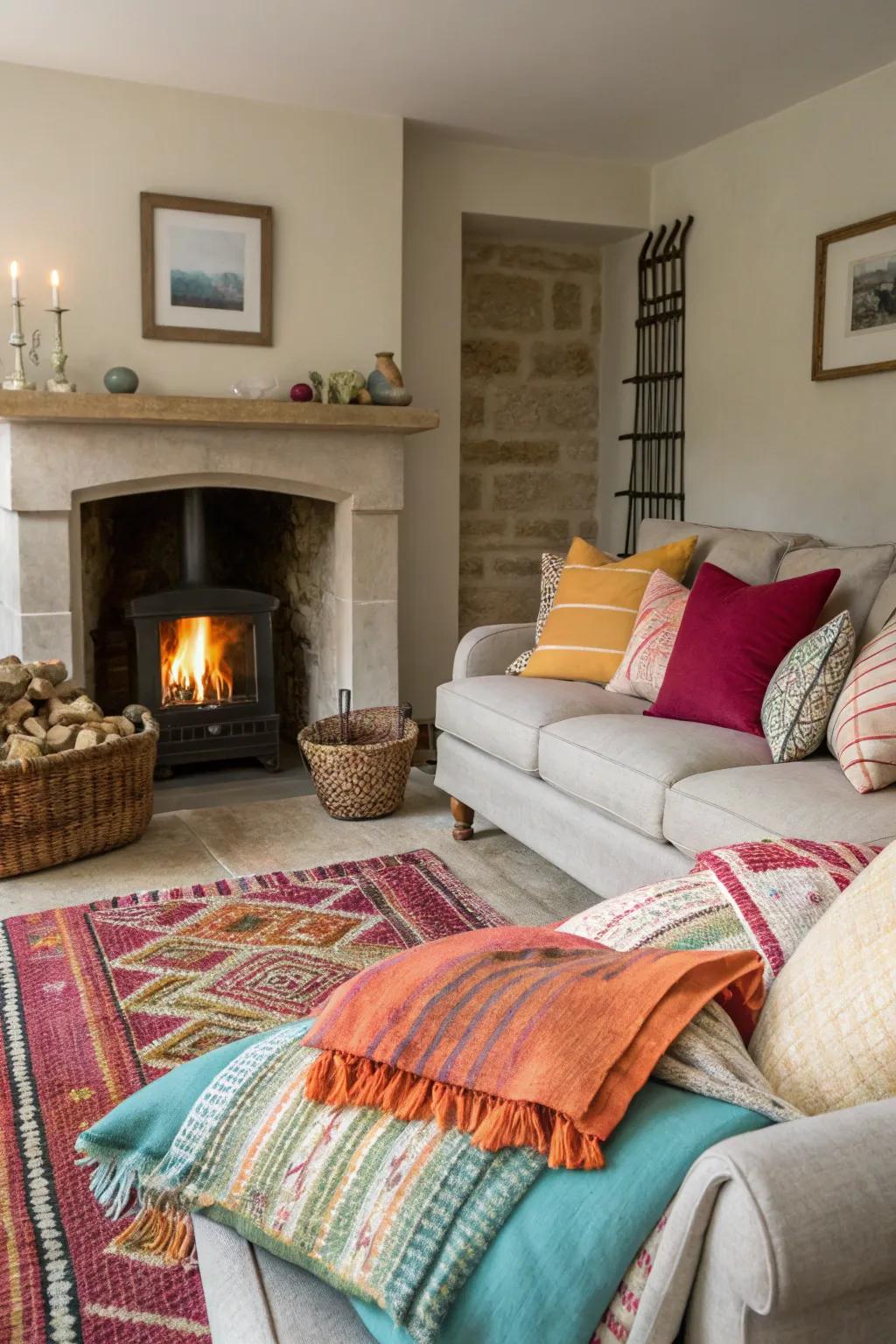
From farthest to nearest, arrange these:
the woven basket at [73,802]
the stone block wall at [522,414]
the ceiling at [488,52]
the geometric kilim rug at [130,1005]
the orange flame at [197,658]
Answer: the stone block wall at [522,414] < the orange flame at [197,658] < the ceiling at [488,52] < the woven basket at [73,802] < the geometric kilim rug at [130,1005]

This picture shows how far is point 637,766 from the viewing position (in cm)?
268

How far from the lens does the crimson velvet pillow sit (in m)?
2.84

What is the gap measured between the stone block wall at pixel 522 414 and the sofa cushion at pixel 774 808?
9.52 ft

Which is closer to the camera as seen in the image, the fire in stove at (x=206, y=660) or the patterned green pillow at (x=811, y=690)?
the patterned green pillow at (x=811, y=690)

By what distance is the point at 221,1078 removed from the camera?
1.22m

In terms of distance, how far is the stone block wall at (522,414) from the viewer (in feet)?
17.3

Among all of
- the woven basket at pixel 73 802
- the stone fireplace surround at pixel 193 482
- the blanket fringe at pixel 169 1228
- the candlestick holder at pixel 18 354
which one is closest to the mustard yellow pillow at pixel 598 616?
the stone fireplace surround at pixel 193 482

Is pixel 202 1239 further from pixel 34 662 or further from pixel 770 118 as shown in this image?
pixel 770 118

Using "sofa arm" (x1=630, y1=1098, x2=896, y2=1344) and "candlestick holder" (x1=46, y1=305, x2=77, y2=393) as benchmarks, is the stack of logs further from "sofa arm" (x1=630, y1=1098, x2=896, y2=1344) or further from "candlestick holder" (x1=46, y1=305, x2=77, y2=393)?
"sofa arm" (x1=630, y1=1098, x2=896, y2=1344)

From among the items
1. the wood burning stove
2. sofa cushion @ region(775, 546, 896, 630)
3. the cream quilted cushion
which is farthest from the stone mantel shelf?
the cream quilted cushion

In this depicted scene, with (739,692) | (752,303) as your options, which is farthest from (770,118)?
(739,692)

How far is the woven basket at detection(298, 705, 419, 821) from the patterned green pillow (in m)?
1.45

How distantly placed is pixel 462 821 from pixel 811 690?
4.53 ft

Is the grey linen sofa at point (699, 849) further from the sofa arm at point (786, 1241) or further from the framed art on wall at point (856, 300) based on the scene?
the framed art on wall at point (856, 300)
